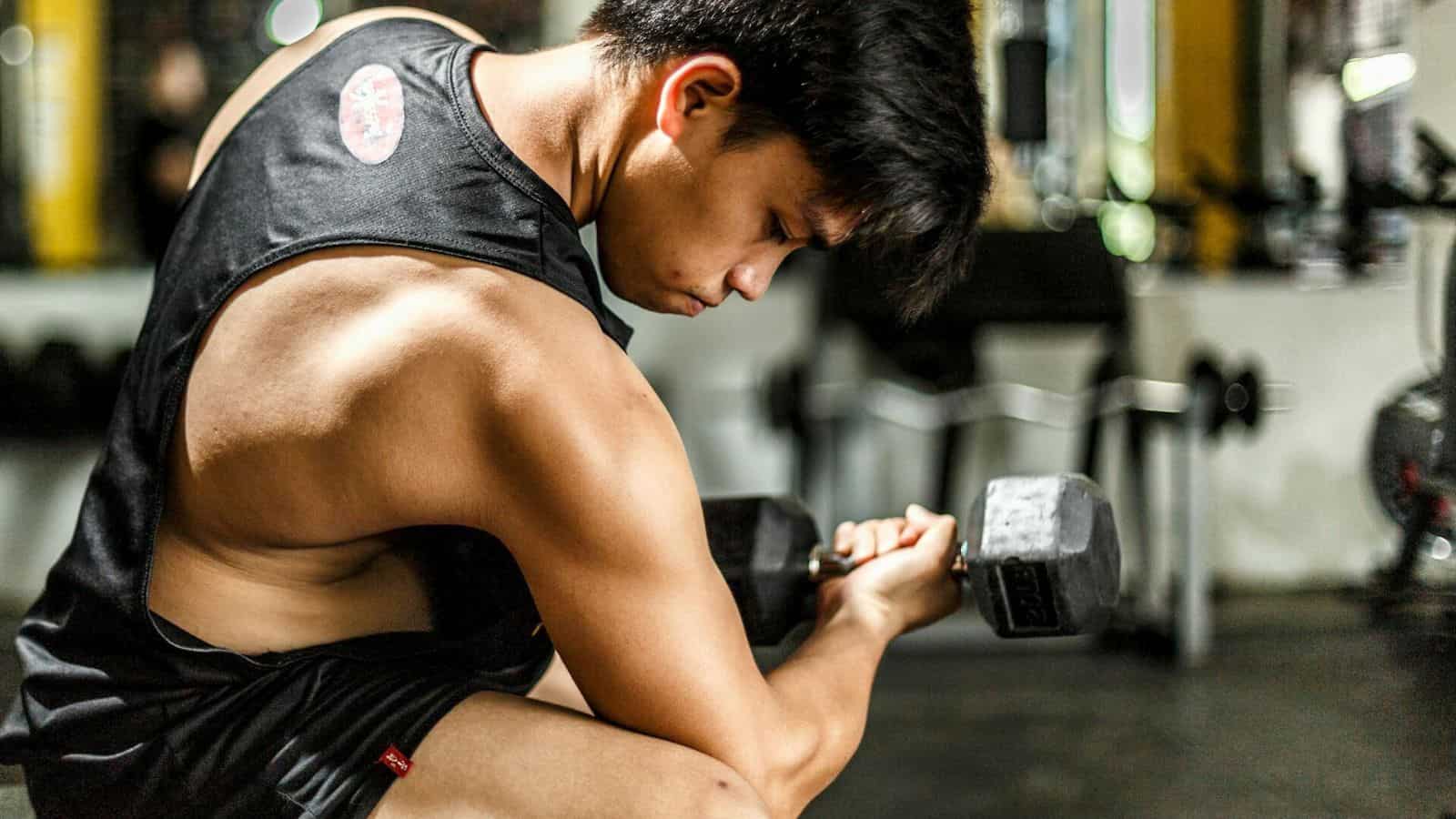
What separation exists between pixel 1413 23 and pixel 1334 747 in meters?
1.29

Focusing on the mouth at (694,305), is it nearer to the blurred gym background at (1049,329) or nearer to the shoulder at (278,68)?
the shoulder at (278,68)

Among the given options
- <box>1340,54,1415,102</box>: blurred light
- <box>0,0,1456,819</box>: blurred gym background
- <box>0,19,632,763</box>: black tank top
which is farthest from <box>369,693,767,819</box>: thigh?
<box>0,0,1456,819</box>: blurred gym background

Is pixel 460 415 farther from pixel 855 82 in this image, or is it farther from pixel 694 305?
pixel 855 82

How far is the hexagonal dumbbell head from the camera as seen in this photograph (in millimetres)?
1228

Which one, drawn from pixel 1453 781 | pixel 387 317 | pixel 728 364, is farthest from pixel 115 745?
pixel 728 364

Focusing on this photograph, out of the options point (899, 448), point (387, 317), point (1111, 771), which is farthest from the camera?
point (899, 448)

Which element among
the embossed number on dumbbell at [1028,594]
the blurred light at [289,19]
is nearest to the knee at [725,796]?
the embossed number on dumbbell at [1028,594]

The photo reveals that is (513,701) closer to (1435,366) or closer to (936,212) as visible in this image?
(936,212)

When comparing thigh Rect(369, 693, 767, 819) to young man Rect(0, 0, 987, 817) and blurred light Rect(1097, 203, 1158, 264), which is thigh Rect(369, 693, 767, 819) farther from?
blurred light Rect(1097, 203, 1158, 264)

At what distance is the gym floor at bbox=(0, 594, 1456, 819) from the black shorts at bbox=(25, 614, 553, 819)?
0.25 m

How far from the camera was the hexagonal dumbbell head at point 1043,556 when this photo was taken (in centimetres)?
123

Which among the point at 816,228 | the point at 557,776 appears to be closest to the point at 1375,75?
the point at 816,228

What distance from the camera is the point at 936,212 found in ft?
3.44

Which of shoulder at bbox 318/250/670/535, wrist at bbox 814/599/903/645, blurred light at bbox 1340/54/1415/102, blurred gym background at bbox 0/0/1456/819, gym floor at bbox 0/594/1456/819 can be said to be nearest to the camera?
shoulder at bbox 318/250/670/535
